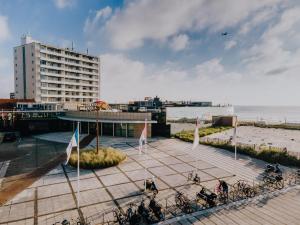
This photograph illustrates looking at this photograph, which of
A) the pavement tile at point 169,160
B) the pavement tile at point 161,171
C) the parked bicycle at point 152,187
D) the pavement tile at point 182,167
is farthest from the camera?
the pavement tile at point 169,160

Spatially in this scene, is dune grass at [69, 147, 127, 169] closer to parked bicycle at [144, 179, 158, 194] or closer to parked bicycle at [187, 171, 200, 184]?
parked bicycle at [144, 179, 158, 194]

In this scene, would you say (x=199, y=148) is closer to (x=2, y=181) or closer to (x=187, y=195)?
(x=187, y=195)

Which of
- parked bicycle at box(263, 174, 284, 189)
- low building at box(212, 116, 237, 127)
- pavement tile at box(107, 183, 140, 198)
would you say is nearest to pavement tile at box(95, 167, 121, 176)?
pavement tile at box(107, 183, 140, 198)

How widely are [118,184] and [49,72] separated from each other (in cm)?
7436

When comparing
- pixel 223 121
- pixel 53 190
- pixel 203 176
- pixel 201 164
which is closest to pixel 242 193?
pixel 203 176

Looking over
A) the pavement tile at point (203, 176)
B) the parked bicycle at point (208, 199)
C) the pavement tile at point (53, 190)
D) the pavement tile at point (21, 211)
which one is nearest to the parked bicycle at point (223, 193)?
the parked bicycle at point (208, 199)

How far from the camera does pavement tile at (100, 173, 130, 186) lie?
17.9 meters

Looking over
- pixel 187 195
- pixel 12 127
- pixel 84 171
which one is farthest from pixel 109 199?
pixel 12 127

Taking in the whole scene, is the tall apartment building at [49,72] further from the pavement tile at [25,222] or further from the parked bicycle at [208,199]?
the parked bicycle at [208,199]

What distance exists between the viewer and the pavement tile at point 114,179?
1788cm

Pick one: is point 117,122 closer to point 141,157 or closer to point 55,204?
point 141,157

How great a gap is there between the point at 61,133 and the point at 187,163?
1059 inches

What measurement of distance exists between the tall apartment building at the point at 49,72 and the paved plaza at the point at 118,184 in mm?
63249

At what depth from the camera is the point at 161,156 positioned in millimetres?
25859
